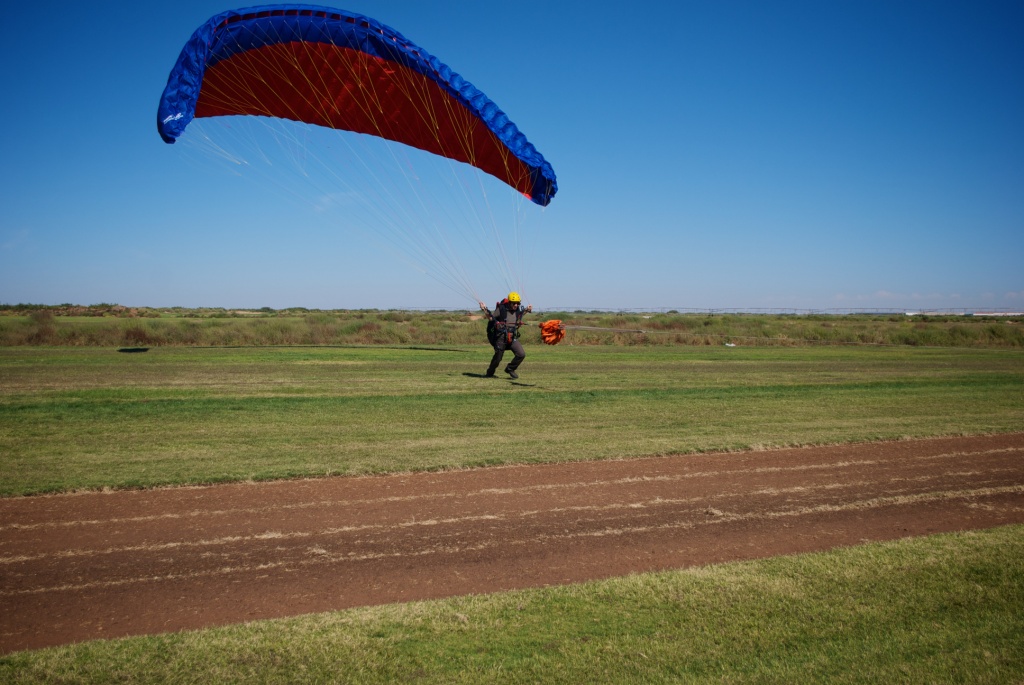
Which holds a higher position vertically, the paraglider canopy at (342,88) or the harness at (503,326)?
the paraglider canopy at (342,88)

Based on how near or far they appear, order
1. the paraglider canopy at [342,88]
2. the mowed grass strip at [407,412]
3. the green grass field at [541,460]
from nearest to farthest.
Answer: the green grass field at [541,460] → the mowed grass strip at [407,412] → the paraglider canopy at [342,88]

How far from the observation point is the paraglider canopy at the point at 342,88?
11859 millimetres

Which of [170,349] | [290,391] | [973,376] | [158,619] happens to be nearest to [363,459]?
[158,619]

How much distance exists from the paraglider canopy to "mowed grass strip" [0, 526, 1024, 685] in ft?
30.4

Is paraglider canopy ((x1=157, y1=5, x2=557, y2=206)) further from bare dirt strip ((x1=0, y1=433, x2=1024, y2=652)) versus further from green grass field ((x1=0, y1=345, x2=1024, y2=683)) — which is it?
bare dirt strip ((x1=0, y1=433, x2=1024, y2=652))

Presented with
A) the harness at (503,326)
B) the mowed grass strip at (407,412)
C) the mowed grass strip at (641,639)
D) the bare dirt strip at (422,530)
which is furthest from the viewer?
the harness at (503,326)

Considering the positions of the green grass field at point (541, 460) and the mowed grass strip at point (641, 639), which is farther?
the green grass field at point (541, 460)

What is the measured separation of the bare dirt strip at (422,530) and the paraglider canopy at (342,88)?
6864mm

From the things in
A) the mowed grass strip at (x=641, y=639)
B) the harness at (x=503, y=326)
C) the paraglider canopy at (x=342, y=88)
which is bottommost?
the mowed grass strip at (x=641, y=639)

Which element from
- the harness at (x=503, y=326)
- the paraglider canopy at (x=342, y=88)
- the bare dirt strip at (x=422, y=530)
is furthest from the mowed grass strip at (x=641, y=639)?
the harness at (x=503, y=326)

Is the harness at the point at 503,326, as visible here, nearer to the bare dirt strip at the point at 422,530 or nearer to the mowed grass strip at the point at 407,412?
the mowed grass strip at the point at 407,412

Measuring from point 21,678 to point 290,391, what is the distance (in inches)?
528

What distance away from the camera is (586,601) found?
5004 millimetres

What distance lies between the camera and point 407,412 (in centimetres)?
1394
